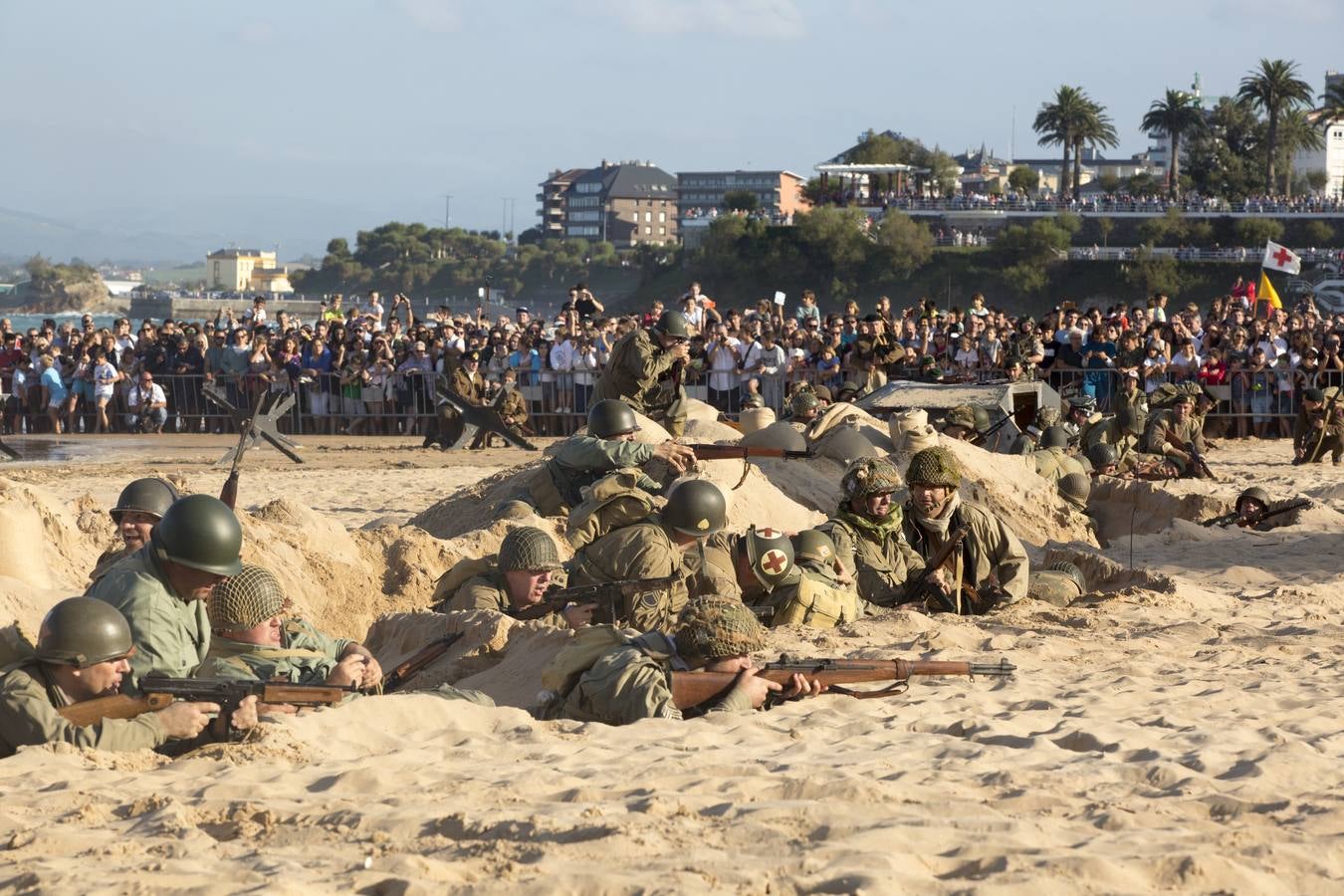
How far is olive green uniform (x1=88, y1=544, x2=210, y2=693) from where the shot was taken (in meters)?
6.36

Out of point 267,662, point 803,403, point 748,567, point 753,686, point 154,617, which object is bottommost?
point 753,686

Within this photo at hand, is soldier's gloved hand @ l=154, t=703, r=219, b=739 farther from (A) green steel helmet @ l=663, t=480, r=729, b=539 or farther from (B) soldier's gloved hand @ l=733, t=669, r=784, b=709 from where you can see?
(A) green steel helmet @ l=663, t=480, r=729, b=539

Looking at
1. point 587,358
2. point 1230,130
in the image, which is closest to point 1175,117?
point 1230,130

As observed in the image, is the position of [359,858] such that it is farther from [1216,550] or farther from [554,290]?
[554,290]

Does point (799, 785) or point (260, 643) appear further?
point (260, 643)

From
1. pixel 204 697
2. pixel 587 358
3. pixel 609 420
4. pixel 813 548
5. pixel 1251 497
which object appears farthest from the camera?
pixel 587 358

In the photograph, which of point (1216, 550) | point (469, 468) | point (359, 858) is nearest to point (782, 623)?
point (359, 858)

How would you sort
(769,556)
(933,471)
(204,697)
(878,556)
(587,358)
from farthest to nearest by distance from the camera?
(587,358) < (878,556) < (933,471) < (769,556) < (204,697)

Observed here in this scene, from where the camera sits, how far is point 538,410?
22.4 m

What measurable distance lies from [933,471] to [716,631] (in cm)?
Answer: 293

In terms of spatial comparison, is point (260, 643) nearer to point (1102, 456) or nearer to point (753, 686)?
point (753, 686)

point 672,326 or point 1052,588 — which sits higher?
point 672,326

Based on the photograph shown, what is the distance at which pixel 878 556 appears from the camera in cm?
948

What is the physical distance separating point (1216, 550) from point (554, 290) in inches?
4862
